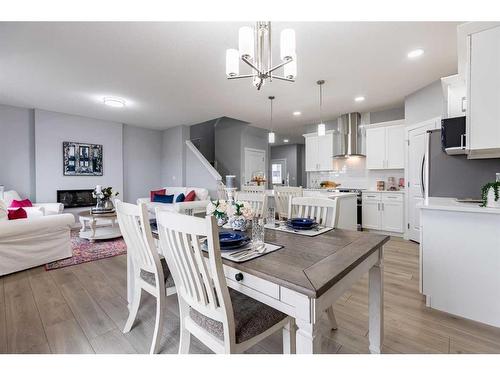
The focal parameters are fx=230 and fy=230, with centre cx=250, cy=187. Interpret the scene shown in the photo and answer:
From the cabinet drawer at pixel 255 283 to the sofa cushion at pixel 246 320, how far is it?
184 mm

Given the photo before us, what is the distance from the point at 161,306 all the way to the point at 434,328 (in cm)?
201

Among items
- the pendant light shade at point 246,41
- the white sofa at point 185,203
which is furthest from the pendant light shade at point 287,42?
the white sofa at point 185,203

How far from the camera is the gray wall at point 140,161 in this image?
→ 6.52 meters

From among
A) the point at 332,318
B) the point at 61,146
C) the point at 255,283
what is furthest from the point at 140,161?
the point at 255,283

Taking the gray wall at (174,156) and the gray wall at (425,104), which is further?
the gray wall at (174,156)

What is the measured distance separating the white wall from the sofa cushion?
5746 mm

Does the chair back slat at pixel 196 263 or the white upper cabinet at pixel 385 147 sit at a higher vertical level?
the white upper cabinet at pixel 385 147

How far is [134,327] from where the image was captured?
5.89 feet

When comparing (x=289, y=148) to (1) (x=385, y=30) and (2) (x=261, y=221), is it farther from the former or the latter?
(2) (x=261, y=221)

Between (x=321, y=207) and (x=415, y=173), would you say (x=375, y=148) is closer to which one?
(x=415, y=173)

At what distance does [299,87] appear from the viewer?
377 cm

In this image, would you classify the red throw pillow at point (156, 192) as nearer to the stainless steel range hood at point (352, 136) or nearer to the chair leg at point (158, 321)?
the stainless steel range hood at point (352, 136)

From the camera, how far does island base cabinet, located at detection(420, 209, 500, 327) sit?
174cm
